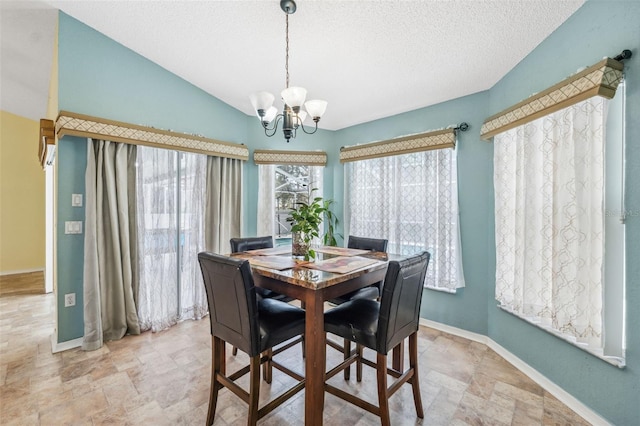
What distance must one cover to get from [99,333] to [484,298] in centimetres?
372

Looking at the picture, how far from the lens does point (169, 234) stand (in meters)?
3.07

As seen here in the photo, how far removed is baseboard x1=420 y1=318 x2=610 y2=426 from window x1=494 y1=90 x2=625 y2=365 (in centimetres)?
38

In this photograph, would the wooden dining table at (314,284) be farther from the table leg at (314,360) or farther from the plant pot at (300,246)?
the plant pot at (300,246)

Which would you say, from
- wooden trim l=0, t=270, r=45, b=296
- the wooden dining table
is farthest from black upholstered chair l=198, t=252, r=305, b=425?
wooden trim l=0, t=270, r=45, b=296

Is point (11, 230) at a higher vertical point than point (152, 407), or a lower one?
higher

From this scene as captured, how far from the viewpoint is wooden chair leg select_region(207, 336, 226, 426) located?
5.26ft

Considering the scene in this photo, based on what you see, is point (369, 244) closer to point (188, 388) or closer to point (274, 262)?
point (274, 262)

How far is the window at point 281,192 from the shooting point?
154 inches

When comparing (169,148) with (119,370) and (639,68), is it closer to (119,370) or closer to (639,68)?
(119,370)

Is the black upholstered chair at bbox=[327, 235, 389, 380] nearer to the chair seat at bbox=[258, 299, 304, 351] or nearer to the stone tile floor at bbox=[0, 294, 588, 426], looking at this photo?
the stone tile floor at bbox=[0, 294, 588, 426]

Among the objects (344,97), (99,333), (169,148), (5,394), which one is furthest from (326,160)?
(5,394)

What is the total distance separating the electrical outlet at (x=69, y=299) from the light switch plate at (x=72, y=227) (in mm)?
582

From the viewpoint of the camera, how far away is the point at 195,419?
1.65m

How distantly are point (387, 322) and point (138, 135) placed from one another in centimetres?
290
